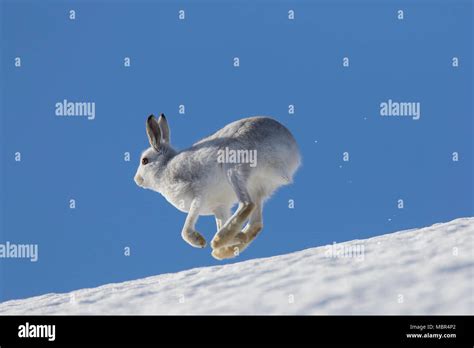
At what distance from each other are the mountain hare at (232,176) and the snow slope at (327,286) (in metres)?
1.54

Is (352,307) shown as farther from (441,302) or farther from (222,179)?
(222,179)

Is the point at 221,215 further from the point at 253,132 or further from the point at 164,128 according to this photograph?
the point at 164,128

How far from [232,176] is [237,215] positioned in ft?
2.22

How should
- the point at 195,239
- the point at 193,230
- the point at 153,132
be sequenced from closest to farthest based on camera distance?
the point at 195,239, the point at 193,230, the point at 153,132

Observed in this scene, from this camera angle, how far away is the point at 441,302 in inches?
245

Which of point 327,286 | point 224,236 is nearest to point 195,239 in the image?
point 224,236

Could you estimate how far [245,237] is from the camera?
469 inches

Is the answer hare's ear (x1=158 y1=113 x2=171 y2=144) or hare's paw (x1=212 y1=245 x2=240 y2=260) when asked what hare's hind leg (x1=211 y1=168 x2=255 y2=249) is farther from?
hare's ear (x1=158 y1=113 x2=171 y2=144)

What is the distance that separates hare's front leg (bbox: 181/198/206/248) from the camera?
1186cm

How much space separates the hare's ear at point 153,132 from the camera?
523 inches
